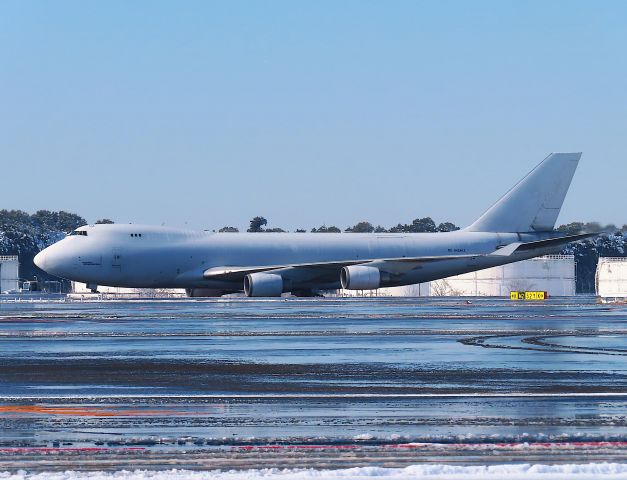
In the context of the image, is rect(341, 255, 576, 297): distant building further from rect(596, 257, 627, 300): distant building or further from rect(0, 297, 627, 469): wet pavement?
rect(0, 297, 627, 469): wet pavement

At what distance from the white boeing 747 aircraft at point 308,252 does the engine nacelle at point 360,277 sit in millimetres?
54

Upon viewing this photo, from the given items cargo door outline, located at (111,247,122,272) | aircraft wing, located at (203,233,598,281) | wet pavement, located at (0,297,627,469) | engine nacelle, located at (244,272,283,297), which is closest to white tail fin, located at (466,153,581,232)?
aircraft wing, located at (203,233,598,281)

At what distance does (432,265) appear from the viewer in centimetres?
6988

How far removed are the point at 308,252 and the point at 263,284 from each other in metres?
5.16

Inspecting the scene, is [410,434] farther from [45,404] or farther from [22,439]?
[45,404]

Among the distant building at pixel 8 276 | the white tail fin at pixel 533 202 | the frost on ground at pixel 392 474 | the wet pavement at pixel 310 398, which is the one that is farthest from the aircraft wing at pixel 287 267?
the distant building at pixel 8 276

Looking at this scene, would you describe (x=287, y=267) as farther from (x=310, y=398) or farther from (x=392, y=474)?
(x=392, y=474)

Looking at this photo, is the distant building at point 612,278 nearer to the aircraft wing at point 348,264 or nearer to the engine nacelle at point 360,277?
the aircraft wing at point 348,264

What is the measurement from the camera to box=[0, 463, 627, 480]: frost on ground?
798cm

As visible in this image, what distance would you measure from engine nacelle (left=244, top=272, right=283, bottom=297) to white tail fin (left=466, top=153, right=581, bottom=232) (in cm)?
1436

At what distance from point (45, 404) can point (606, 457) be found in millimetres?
Result: 6373

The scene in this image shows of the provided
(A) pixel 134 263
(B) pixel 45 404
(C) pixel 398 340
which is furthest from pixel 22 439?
(A) pixel 134 263

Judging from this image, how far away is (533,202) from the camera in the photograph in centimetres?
7269

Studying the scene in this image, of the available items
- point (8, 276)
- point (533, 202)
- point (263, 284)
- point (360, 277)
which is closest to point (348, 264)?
point (360, 277)
